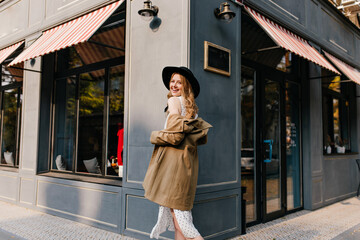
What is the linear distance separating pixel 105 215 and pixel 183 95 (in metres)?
2.75

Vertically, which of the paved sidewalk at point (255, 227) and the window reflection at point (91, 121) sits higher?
the window reflection at point (91, 121)

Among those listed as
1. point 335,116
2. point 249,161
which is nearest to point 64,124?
point 249,161

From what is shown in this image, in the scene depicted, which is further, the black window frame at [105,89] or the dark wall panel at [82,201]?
the black window frame at [105,89]

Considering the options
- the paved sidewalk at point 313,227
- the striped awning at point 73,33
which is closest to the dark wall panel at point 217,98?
the paved sidewalk at point 313,227

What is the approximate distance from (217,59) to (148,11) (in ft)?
3.91

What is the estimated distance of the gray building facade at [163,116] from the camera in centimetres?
430

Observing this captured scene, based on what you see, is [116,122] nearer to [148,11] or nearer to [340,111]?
[148,11]

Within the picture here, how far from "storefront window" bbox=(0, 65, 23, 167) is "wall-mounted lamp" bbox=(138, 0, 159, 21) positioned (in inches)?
196

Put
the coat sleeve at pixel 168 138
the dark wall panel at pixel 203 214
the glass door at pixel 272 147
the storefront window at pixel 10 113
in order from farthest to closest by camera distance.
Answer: the storefront window at pixel 10 113 → the glass door at pixel 272 147 → the dark wall panel at pixel 203 214 → the coat sleeve at pixel 168 138

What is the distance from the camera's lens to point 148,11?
4145 millimetres

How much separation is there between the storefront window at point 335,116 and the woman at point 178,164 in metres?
5.87

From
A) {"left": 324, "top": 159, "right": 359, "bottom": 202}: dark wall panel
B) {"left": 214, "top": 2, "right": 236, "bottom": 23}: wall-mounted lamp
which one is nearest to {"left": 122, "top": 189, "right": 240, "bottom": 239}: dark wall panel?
{"left": 214, "top": 2, "right": 236, "bottom": 23}: wall-mounted lamp

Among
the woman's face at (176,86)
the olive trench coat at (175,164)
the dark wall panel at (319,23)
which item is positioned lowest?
the olive trench coat at (175,164)

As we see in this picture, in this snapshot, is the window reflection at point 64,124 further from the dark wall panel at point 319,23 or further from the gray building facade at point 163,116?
the dark wall panel at point 319,23
